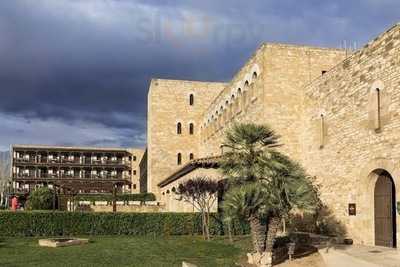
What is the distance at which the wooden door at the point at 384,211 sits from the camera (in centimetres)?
1745

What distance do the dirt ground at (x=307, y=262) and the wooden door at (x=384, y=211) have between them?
3.33 meters

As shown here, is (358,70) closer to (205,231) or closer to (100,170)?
(205,231)

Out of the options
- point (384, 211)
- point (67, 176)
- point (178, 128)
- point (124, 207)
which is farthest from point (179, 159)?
point (67, 176)

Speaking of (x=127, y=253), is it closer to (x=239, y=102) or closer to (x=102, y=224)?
(x=102, y=224)

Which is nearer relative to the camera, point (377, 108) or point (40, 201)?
point (377, 108)

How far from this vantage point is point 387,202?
17.7 metres

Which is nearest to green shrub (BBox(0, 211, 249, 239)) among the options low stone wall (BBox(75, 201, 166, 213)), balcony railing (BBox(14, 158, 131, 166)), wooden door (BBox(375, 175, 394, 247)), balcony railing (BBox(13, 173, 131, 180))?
wooden door (BBox(375, 175, 394, 247))

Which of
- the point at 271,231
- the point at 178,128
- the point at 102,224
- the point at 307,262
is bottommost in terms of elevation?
the point at 307,262

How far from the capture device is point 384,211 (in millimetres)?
17859

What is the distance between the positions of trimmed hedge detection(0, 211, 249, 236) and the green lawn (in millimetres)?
2147

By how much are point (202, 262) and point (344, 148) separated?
28.0 feet

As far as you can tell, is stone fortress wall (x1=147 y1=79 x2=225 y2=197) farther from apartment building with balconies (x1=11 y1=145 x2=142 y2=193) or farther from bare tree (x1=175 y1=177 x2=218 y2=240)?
apartment building with balconies (x1=11 y1=145 x2=142 y2=193)

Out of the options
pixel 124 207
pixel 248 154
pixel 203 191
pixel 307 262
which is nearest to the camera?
pixel 248 154

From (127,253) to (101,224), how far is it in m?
7.77
